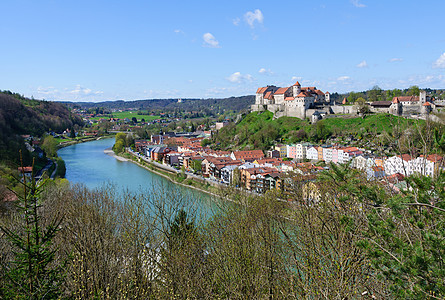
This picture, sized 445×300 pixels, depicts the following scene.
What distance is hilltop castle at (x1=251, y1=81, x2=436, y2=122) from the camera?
23.1 meters

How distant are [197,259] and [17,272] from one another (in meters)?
2.27

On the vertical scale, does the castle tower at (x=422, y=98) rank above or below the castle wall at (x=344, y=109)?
above

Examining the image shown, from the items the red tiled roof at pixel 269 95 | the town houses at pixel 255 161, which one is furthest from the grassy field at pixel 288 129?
the red tiled roof at pixel 269 95

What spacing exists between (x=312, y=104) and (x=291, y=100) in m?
1.70

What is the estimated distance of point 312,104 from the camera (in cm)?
2764

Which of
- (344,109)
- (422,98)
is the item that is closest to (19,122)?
(344,109)

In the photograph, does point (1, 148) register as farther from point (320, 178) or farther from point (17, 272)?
point (320, 178)

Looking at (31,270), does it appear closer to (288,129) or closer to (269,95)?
(288,129)

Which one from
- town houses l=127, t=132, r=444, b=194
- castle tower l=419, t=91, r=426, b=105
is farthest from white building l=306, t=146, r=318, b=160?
castle tower l=419, t=91, r=426, b=105

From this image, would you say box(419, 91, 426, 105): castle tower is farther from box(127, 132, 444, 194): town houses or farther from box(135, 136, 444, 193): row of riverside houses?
box(135, 136, 444, 193): row of riverside houses

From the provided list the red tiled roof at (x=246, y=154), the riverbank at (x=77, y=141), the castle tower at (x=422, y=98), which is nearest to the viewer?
the red tiled roof at (x=246, y=154)

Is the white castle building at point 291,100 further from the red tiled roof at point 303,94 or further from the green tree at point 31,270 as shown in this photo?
the green tree at point 31,270

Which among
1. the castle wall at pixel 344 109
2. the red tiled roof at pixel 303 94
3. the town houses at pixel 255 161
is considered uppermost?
the red tiled roof at pixel 303 94

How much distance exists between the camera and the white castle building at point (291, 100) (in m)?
27.2
